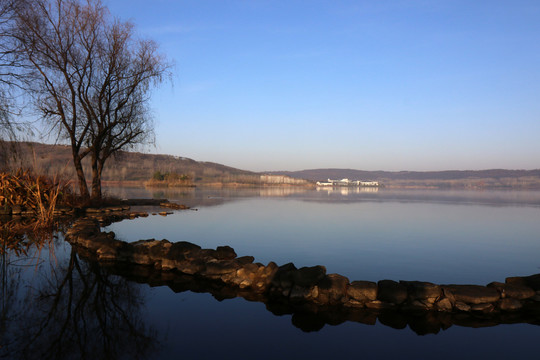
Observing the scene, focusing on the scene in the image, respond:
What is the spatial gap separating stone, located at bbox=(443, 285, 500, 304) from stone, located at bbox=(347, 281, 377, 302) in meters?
1.29

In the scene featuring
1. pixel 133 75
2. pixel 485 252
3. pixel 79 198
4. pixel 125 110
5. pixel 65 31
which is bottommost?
pixel 485 252

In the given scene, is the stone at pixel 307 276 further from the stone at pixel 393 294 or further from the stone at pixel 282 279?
the stone at pixel 393 294

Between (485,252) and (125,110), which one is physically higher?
(125,110)

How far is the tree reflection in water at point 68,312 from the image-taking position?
14.0 ft

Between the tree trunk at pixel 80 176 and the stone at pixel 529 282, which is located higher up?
the tree trunk at pixel 80 176

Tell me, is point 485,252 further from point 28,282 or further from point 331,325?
point 28,282

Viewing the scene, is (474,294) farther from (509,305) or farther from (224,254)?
(224,254)

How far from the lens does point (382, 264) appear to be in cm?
912

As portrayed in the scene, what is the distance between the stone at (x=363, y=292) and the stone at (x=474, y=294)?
4.22ft

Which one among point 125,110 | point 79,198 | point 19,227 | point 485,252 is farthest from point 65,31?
point 485,252

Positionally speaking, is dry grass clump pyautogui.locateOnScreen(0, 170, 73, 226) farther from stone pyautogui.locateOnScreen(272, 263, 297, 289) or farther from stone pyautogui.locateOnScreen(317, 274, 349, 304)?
stone pyautogui.locateOnScreen(317, 274, 349, 304)

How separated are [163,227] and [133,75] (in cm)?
1177

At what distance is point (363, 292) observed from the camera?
614 centimetres

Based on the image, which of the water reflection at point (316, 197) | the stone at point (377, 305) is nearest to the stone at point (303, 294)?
the stone at point (377, 305)
